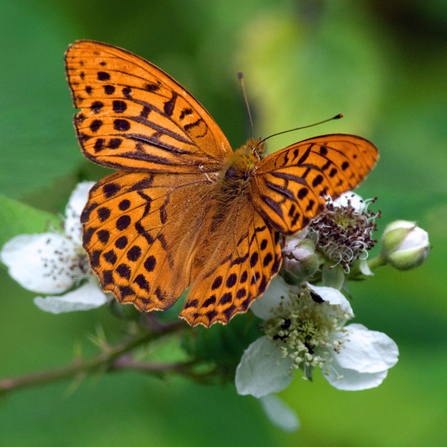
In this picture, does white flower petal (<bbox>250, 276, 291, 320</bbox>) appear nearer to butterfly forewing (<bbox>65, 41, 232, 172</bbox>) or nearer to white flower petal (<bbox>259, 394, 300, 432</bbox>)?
butterfly forewing (<bbox>65, 41, 232, 172</bbox>)

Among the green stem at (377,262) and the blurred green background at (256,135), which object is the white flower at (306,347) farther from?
the blurred green background at (256,135)

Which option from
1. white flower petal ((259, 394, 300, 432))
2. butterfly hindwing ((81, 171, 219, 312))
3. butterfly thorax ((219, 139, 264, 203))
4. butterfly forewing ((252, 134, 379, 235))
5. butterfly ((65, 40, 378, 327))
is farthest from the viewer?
white flower petal ((259, 394, 300, 432))

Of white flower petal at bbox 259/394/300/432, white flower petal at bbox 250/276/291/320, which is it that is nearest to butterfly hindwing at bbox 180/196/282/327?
white flower petal at bbox 250/276/291/320

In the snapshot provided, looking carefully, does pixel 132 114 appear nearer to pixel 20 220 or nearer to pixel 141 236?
pixel 141 236

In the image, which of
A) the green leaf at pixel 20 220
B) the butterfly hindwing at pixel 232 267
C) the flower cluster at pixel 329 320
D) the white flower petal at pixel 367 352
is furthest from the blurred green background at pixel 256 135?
the butterfly hindwing at pixel 232 267

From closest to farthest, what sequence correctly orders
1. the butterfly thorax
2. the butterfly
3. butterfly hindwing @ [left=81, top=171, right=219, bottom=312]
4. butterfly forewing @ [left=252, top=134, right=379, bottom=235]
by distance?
butterfly forewing @ [left=252, top=134, right=379, bottom=235], the butterfly, butterfly hindwing @ [left=81, top=171, right=219, bottom=312], the butterfly thorax

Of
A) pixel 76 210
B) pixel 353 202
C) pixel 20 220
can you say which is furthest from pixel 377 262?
pixel 20 220

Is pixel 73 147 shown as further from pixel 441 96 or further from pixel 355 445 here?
pixel 441 96
